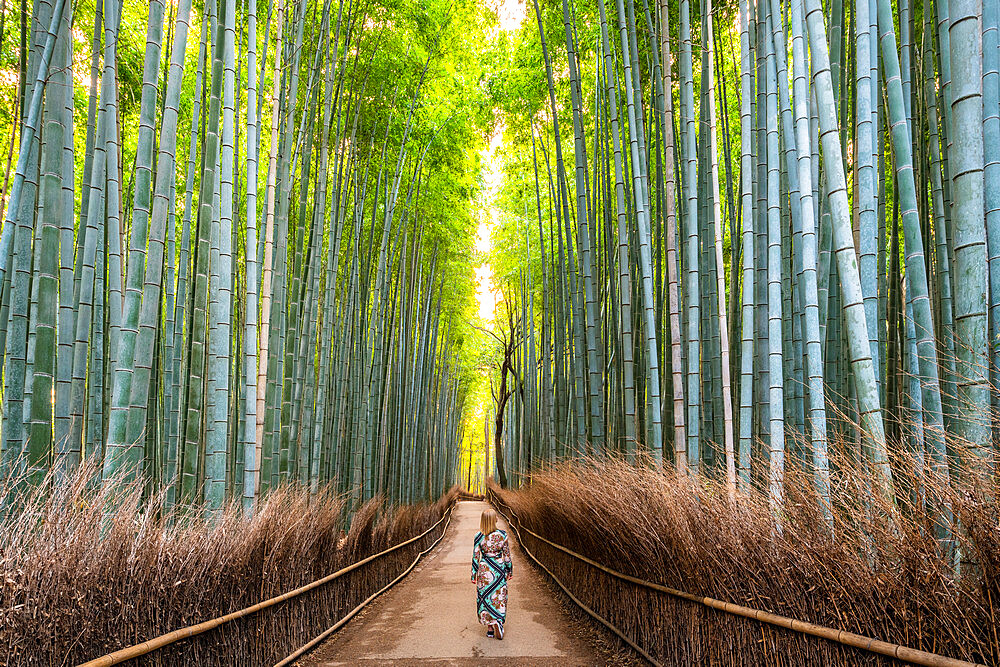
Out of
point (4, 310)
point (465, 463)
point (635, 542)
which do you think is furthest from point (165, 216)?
point (465, 463)

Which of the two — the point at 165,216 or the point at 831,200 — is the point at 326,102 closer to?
the point at 165,216

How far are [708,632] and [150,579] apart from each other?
5.94 ft

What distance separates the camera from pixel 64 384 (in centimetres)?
287

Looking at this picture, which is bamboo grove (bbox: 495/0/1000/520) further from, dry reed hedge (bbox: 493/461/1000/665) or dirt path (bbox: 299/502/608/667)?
dirt path (bbox: 299/502/608/667)

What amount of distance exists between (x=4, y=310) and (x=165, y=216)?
966 millimetres

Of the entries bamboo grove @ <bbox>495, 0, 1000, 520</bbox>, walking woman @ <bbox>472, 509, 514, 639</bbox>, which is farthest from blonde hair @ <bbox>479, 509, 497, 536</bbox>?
bamboo grove @ <bbox>495, 0, 1000, 520</bbox>

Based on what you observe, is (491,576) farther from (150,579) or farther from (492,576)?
(150,579)

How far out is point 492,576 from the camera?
3.78 meters

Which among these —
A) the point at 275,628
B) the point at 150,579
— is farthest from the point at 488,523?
the point at 150,579

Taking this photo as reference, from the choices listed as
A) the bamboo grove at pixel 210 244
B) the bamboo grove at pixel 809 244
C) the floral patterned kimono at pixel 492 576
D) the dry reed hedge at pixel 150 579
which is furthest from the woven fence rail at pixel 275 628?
the bamboo grove at pixel 809 244

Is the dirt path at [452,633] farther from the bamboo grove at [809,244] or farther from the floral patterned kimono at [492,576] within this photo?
the bamboo grove at [809,244]

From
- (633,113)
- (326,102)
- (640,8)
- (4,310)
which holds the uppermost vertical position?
(640,8)

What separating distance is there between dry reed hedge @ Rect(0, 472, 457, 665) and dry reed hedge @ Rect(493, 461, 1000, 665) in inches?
59.3

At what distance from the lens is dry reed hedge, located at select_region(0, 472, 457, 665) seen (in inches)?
61.7
